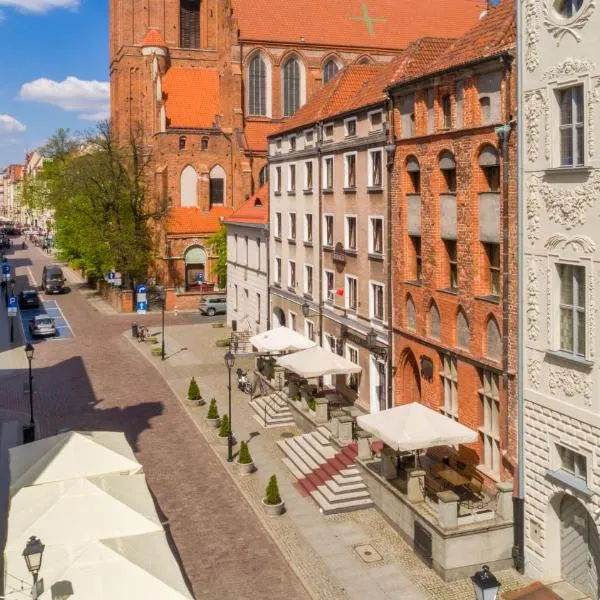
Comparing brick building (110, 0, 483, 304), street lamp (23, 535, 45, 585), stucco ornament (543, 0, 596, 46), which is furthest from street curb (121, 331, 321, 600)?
brick building (110, 0, 483, 304)

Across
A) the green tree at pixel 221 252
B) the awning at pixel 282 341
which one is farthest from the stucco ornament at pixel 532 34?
the green tree at pixel 221 252

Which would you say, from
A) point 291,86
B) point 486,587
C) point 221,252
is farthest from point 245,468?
point 291,86

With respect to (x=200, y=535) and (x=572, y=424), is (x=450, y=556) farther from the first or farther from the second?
(x=200, y=535)

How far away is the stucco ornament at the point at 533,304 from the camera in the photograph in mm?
15391

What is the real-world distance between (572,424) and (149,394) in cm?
2064

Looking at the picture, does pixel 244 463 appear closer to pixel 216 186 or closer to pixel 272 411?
pixel 272 411

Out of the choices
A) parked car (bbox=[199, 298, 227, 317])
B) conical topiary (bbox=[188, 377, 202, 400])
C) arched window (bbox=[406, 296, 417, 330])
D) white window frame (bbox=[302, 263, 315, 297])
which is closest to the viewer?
arched window (bbox=[406, 296, 417, 330])

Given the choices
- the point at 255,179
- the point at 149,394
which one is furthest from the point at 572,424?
the point at 255,179

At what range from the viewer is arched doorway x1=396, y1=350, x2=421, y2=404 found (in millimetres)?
22862

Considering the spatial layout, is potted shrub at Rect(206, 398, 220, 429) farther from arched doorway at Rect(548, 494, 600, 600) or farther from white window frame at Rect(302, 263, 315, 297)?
arched doorway at Rect(548, 494, 600, 600)

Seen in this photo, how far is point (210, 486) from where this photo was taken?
68.8 ft

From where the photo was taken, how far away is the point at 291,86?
201ft

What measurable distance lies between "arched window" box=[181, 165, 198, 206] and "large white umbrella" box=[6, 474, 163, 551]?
156 feet

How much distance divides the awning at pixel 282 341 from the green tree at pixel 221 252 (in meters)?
24.1
